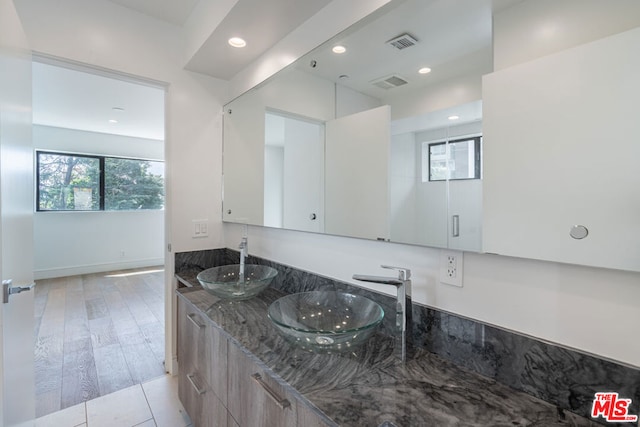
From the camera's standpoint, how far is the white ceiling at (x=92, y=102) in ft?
9.97

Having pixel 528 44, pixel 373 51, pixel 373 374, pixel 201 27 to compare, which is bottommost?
pixel 373 374

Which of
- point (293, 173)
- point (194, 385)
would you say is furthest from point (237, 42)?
point (194, 385)

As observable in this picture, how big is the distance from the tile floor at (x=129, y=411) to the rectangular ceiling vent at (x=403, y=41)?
7.92 feet

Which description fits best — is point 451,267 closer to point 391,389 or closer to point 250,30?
point 391,389

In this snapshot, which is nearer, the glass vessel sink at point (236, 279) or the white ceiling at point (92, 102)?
the glass vessel sink at point (236, 279)

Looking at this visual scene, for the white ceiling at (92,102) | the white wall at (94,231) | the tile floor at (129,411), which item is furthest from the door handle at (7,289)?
the white wall at (94,231)

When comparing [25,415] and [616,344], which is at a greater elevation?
[616,344]

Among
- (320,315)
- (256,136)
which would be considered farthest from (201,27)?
(320,315)

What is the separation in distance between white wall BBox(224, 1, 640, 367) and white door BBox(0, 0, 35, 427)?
4.96 ft

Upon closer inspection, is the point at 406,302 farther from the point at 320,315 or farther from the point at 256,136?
the point at 256,136

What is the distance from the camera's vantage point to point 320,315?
140 centimetres

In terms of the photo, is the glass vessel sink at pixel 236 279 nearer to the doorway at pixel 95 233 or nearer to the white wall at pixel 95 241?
the doorway at pixel 95 233

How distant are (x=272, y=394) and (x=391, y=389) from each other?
391mm

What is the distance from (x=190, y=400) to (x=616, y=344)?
193cm
